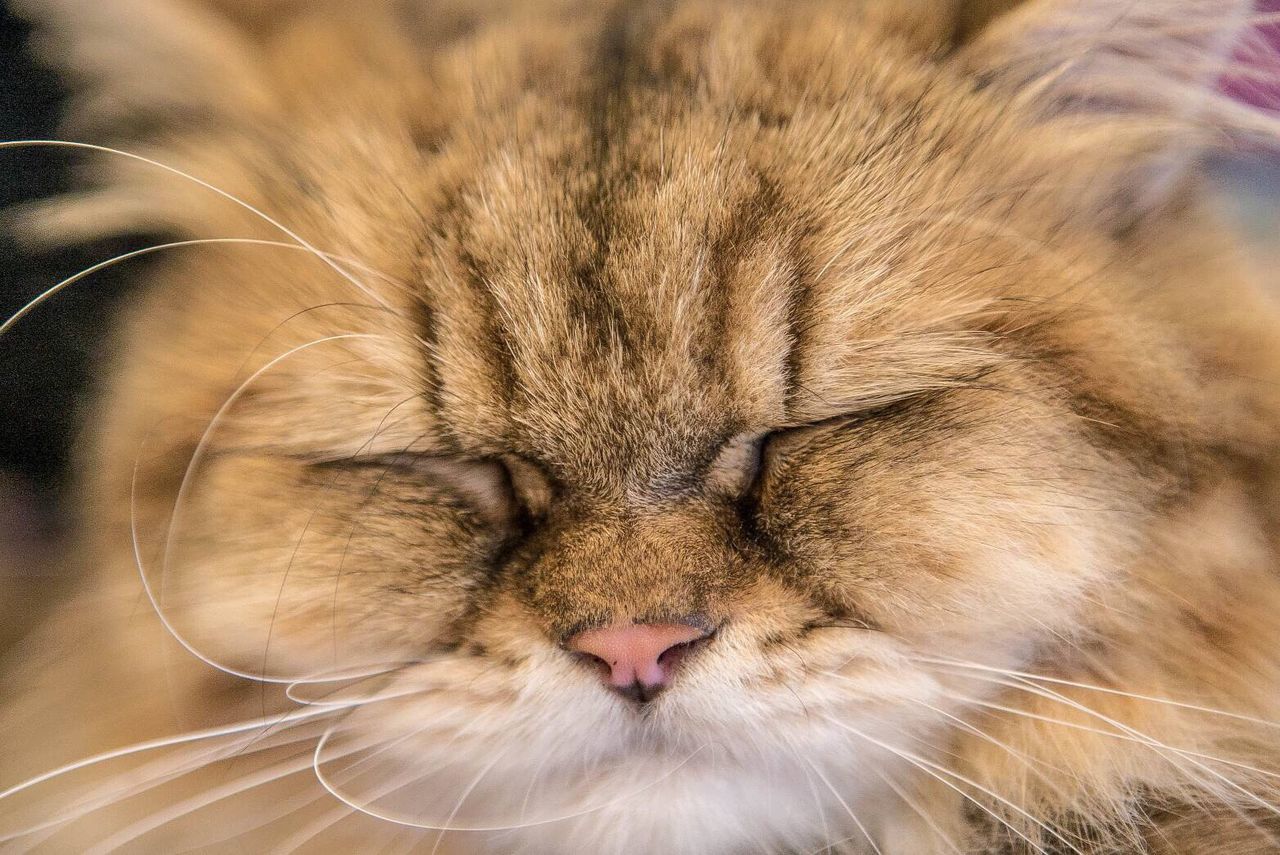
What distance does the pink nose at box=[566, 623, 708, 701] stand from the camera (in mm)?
684

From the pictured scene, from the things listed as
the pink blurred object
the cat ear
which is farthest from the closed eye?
the pink blurred object

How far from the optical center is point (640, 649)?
685mm

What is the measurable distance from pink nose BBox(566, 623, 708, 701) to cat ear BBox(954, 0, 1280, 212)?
1.67ft

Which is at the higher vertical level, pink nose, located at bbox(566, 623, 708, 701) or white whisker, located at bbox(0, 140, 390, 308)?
white whisker, located at bbox(0, 140, 390, 308)

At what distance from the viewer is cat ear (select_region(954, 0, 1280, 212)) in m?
0.73

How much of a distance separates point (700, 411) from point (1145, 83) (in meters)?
0.46

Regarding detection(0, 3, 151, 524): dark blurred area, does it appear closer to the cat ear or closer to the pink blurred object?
the cat ear

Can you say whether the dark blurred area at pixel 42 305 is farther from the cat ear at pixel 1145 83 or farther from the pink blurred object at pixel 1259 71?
the pink blurred object at pixel 1259 71

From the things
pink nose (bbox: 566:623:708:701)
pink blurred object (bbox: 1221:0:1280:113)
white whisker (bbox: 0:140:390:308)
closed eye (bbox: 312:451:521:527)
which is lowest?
pink nose (bbox: 566:623:708:701)

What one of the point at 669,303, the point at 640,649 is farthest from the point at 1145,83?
the point at 640,649

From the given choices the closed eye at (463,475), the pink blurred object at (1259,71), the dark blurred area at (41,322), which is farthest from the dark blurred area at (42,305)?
the pink blurred object at (1259,71)

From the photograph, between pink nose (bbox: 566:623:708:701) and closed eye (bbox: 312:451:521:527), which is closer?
pink nose (bbox: 566:623:708:701)

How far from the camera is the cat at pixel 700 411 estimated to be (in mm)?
708

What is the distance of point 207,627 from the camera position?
806mm
